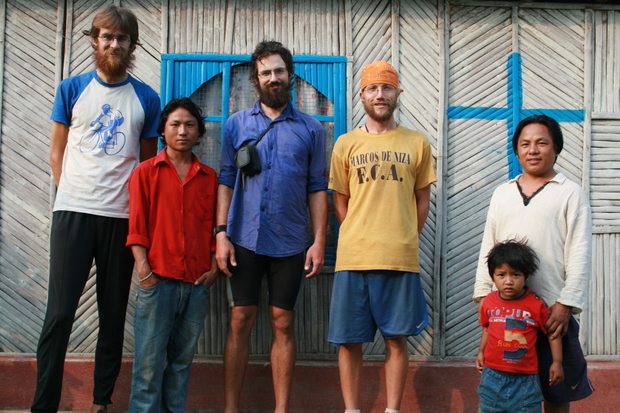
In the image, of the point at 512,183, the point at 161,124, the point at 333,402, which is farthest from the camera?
the point at 333,402

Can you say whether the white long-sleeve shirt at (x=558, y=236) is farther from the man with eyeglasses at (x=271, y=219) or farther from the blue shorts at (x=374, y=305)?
the man with eyeglasses at (x=271, y=219)

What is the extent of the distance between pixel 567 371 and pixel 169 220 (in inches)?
106

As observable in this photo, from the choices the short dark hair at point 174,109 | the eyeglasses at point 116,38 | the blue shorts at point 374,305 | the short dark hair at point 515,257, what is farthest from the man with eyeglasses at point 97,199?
the short dark hair at point 515,257

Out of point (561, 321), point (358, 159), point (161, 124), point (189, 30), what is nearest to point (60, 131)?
point (161, 124)

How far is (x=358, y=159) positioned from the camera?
371 centimetres

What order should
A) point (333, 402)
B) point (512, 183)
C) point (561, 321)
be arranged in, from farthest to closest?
point (333, 402) → point (512, 183) → point (561, 321)

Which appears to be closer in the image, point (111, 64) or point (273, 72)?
point (111, 64)

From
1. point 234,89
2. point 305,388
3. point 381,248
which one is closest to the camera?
point 381,248

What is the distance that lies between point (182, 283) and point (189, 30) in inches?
87.4

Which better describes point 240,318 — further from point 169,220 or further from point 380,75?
point 380,75

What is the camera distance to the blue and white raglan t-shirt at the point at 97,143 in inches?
141

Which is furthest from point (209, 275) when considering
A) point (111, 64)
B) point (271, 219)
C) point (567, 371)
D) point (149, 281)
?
point (567, 371)

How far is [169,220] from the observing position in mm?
3533

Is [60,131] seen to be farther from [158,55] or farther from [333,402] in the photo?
[333,402]
